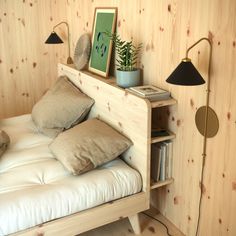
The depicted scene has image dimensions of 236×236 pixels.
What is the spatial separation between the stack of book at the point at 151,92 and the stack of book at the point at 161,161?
31cm

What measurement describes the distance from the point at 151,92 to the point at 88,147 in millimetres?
501

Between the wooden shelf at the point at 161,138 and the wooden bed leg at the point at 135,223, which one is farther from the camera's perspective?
the wooden bed leg at the point at 135,223

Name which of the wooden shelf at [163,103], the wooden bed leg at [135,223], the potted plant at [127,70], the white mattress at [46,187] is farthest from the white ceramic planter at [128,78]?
the wooden bed leg at [135,223]

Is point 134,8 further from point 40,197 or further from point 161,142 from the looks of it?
point 40,197

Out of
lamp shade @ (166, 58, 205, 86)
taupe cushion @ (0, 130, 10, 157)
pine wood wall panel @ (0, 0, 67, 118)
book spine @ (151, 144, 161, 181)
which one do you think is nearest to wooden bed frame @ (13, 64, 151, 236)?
book spine @ (151, 144, 161, 181)

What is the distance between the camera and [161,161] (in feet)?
6.96

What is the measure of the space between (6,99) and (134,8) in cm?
180

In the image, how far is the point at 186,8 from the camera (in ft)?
5.87

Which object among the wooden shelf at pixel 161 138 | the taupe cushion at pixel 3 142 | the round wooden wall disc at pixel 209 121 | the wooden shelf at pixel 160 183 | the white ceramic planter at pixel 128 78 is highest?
the white ceramic planter at pixel 128 78

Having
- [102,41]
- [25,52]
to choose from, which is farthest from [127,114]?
[25,52]

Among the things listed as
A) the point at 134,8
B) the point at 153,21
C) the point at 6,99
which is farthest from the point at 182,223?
the point at 6,99

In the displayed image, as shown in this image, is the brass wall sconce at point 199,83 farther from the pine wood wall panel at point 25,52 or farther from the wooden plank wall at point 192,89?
the pine wood wall panel at point 25,52

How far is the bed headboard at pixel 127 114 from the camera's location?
194cm

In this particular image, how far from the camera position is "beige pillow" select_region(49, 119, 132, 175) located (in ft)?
6.36
